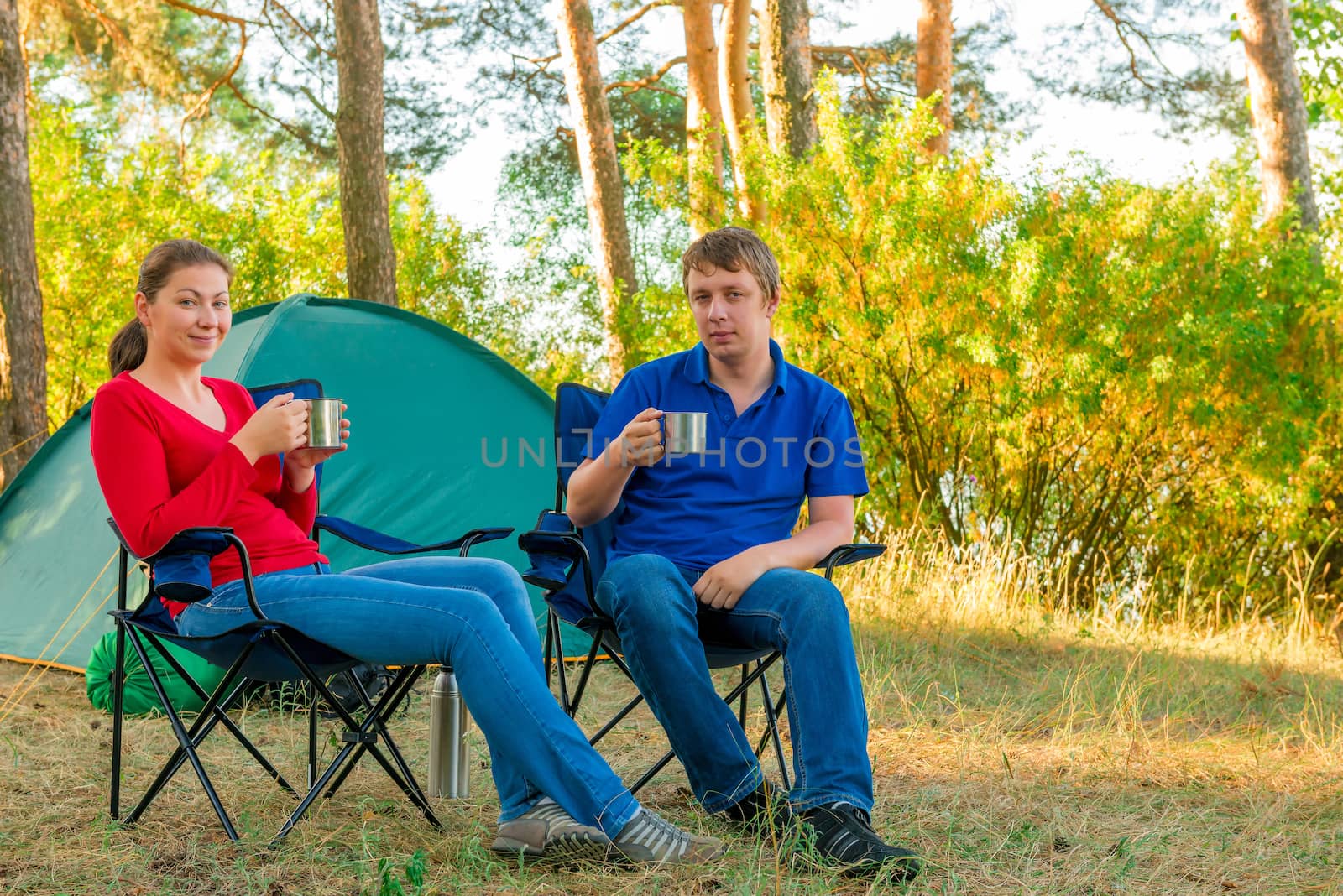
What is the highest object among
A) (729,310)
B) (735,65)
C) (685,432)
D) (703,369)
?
(735,65)

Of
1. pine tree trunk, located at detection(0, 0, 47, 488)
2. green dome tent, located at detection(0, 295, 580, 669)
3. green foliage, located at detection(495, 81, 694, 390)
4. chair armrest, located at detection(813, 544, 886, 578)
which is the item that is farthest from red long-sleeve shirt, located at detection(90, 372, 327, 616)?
green foliage, located at detection(495, 81, 694, 390)

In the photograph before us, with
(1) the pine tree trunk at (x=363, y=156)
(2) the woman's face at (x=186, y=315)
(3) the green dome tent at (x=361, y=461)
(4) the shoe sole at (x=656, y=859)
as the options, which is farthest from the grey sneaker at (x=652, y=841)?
(1) the pine tree trunk at (x=363, y=156)

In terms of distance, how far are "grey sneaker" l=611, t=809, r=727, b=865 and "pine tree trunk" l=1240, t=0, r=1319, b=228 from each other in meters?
5.41

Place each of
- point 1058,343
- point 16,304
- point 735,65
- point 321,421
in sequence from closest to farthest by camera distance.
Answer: point 321,421, point 1058,343, point 16,304, point 735,65

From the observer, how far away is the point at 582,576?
8.29ft

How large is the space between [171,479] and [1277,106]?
19.6 feet

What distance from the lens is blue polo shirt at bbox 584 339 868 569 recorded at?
2.32 metres

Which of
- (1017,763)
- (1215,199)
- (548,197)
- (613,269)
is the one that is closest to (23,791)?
(1017,763)

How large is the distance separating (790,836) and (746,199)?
4.10m

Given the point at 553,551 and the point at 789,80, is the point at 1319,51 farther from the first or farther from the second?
the point at 553,551

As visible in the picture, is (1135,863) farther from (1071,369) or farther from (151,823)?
(1071,369)

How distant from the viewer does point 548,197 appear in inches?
587

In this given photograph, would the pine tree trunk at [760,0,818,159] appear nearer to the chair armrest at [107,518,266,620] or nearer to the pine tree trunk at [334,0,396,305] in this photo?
the pine tree trunk at [334,0,396,305]

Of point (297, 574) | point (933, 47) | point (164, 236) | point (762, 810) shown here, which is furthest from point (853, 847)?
point (164, 236)
